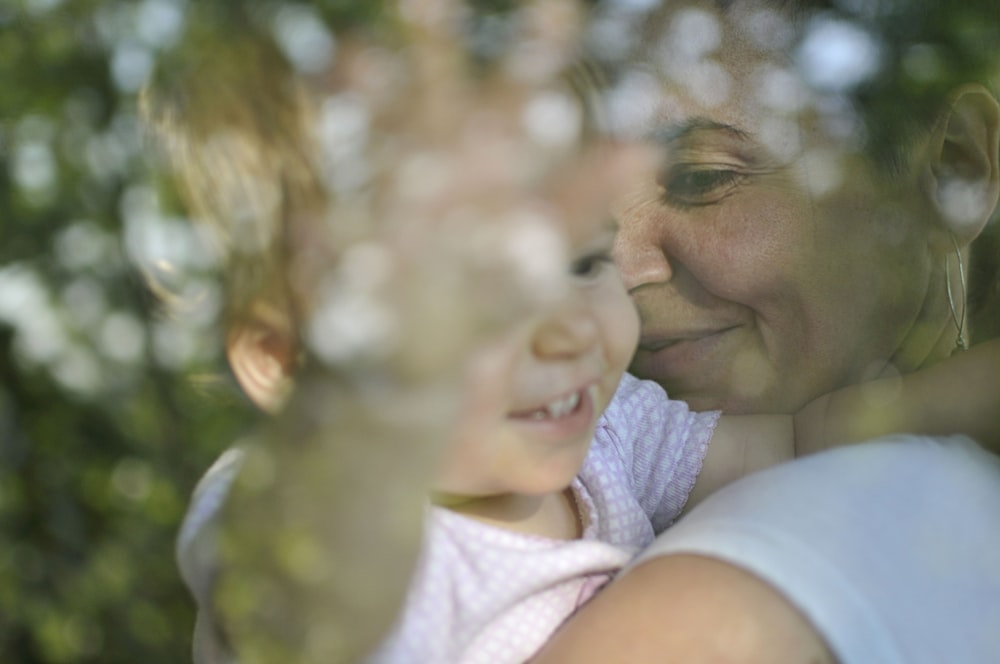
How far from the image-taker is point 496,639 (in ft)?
2.83

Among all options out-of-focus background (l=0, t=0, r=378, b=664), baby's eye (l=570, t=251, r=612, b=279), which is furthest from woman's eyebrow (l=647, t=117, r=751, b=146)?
out-of-focus background (l=0, t=0, r=378, b=664)

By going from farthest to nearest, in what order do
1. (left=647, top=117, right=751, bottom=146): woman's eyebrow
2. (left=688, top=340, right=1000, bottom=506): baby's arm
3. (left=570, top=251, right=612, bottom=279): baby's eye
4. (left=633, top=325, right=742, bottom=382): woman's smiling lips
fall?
(left=633, top=325, right=742, bottom=382): woman's smiling lips
(left=647, top=117, right=751, bottom=146): woman's eyebrow
(left=688, top=340, right=1000, bottom=506): baby's arm
(left=570, top=251, right=612, bottom=279): baby's eye

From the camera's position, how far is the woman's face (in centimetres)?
123

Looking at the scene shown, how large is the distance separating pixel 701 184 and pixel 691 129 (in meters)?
0.07

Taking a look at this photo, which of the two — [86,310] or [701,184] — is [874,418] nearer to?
[701,184]

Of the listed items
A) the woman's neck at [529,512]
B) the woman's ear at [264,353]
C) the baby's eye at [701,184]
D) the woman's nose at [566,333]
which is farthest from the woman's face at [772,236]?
the woman's ear at [264,353]

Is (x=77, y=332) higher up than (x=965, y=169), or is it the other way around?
(x=77, y=332)

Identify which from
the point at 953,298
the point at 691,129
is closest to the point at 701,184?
the point at 691,129

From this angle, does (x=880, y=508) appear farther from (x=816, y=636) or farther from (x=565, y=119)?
(x=565, y=119)

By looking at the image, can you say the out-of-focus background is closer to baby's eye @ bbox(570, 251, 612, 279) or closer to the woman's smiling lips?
baby's eye @ bbox(570, 251, 612, 279)

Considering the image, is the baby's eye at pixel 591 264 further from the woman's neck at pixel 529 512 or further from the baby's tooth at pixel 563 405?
→ the woman's neck at pixel 529 512

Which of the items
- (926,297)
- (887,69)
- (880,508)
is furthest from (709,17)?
(880,508)

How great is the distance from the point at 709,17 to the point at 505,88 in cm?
72

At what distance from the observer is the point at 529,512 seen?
971mm
